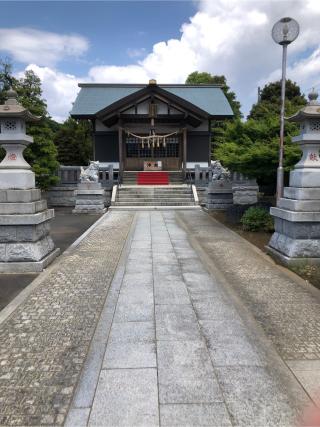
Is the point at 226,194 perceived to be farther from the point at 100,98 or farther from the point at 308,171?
the point at 100,98

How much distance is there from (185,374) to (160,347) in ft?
1.80

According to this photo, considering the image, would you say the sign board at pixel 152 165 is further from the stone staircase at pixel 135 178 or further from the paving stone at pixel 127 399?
the paving stone at pixel 127 399

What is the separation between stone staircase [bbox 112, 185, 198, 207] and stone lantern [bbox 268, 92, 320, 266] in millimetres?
10993

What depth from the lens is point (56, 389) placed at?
291 cm

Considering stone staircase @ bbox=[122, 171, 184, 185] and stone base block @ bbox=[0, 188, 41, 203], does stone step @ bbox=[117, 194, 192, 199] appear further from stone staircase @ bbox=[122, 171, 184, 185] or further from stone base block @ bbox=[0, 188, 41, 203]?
stone base block @ bbox=[0, 188, 41, 203]

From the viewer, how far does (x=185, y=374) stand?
10.1ft

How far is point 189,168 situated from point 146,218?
10441 mm

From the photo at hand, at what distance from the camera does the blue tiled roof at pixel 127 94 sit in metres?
24.6

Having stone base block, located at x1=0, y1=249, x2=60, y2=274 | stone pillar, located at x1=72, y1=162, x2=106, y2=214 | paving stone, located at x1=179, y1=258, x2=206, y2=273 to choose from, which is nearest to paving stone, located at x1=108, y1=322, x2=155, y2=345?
paving stone, located at x1=179, y1=258, x2=206, y2=273

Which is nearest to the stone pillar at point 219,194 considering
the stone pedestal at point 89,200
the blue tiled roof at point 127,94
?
the stone pedestal at point 89,200

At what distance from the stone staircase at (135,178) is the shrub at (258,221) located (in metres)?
11.2

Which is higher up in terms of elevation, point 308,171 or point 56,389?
point 308,171

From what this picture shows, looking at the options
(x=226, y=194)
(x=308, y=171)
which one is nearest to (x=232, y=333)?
(x=308, y=171)

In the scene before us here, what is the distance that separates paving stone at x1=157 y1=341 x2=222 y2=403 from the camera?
109 inches
